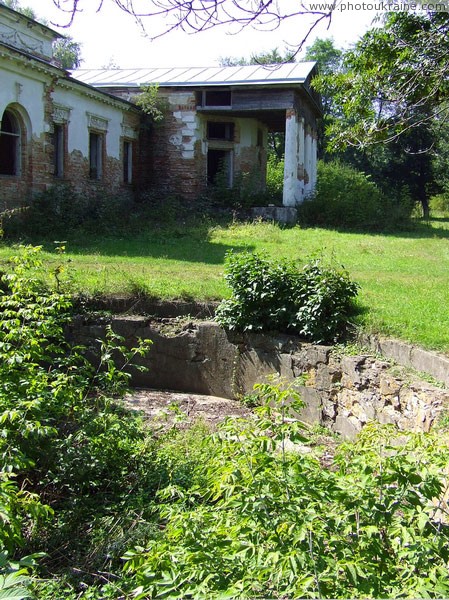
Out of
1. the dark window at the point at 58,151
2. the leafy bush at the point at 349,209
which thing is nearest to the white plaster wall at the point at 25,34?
the dark window at the point at 58,151

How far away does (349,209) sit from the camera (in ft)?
71.5

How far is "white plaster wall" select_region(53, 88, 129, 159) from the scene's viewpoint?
18723 millimetres

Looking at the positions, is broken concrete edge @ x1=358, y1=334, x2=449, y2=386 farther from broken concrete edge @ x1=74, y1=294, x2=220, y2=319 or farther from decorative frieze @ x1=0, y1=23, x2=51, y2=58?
decorative frieze @ x1=0, y1=23, x2=51, y2=58

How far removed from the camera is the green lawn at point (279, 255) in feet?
28.4

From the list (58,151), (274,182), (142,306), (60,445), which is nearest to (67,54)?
(274,182)

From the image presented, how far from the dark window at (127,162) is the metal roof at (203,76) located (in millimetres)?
2181

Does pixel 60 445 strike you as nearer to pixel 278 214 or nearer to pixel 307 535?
pixel 307 535

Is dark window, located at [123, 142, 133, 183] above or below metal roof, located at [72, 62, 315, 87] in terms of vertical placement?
below

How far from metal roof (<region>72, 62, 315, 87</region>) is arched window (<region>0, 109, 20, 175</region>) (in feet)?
21.9

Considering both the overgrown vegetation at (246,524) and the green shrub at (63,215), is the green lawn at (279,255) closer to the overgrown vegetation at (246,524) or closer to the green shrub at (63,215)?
the green shrub at (63,215)

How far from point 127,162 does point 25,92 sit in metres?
6.19

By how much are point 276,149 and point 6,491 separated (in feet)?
129

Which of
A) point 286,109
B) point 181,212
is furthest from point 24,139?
point 286,109

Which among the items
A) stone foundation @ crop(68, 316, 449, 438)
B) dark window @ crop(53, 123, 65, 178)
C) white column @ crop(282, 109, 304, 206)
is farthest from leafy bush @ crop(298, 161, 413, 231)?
stone foundation @ crop(68, 316, 449, 438)
